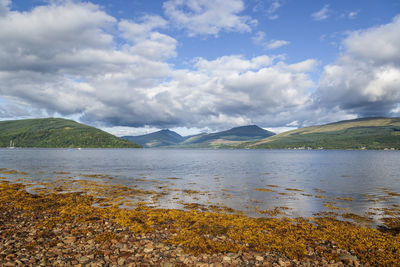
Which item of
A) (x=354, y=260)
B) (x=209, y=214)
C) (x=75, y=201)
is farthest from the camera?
(x=75, y=201)

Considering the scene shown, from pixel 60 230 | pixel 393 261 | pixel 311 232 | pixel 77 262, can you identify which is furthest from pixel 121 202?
pixel 393 261

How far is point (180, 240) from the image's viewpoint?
16781 millimetres

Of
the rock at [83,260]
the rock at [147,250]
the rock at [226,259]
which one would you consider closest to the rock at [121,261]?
the rock at [147,250]

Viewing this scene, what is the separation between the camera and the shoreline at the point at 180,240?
13.8m

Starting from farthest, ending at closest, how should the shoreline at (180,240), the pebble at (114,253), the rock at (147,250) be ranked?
the rock at (147,250)
the shoreline at (180,240)
the pebble at (114,253)

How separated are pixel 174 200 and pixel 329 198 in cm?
2413

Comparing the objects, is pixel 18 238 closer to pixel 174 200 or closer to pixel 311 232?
pixel 174 200

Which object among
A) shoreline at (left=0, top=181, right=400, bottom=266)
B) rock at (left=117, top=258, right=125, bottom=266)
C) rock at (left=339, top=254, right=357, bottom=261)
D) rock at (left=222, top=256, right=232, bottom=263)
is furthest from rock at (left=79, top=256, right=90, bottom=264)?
rock at (left=339, top=254, right=357, bottom=261)

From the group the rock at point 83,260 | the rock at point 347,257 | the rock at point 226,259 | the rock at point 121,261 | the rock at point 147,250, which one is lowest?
the rock at point 347,257

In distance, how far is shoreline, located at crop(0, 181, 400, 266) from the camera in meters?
13.8

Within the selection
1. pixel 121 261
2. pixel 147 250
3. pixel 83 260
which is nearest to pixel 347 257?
pixel 147 250

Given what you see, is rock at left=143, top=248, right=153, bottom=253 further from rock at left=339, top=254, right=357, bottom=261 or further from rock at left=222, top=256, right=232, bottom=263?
rock at left=339, top=254, right=357, bottom=261

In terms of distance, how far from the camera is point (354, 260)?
14367mm

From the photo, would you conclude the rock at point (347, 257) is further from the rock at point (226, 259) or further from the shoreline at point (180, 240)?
the rock at point (226, 259)
